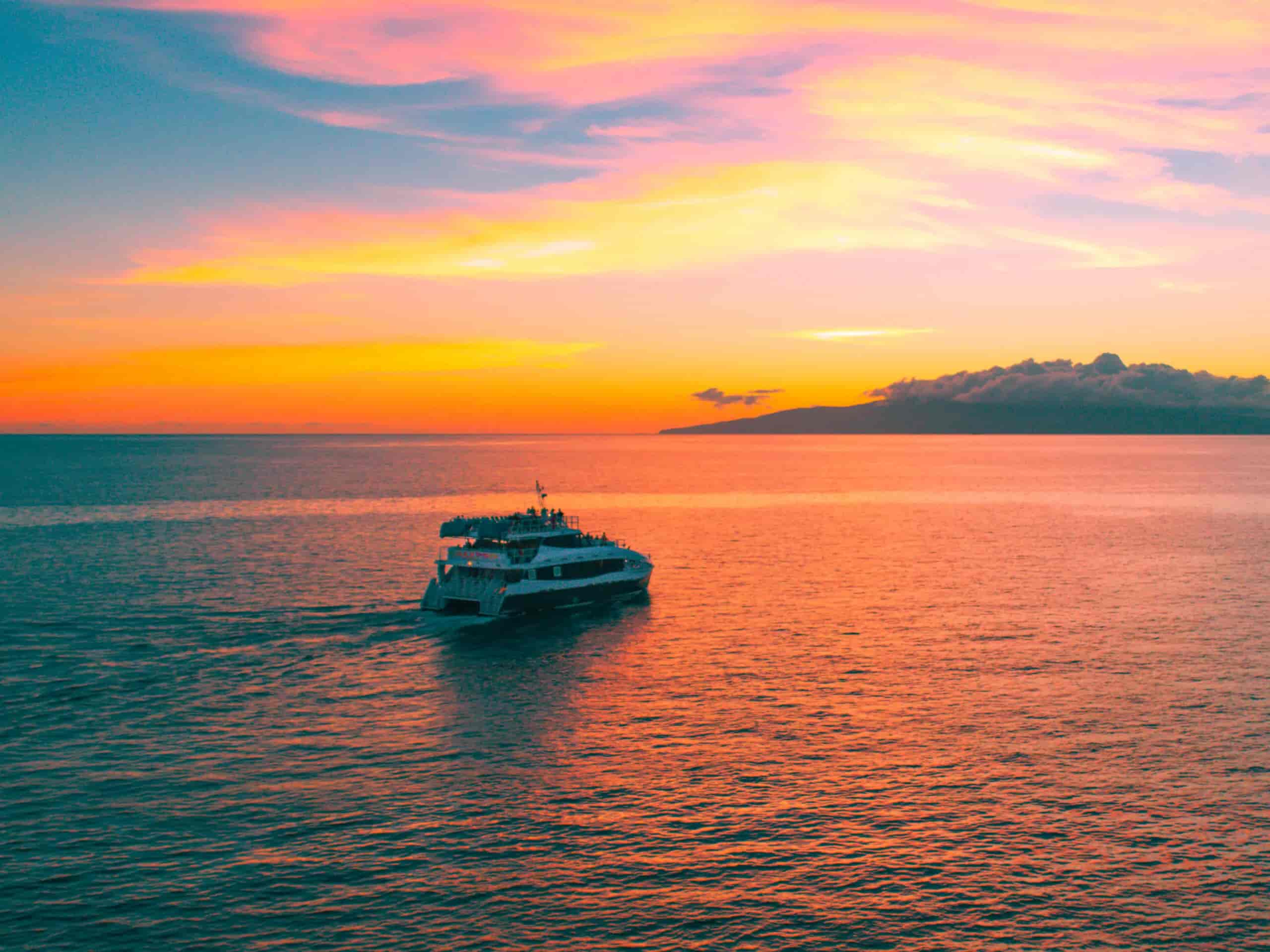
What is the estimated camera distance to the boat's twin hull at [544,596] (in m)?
81.2

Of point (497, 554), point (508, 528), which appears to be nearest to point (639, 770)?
point (497, 554)

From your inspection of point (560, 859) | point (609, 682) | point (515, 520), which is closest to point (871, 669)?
point (609, 682)

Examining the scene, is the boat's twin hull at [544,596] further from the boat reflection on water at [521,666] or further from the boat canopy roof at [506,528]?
the boat canopy roof at [506,528]

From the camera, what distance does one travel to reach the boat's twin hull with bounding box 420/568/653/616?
81250 millimetres

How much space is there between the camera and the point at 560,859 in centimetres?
3597

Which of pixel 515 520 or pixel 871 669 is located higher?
pixel 515 520

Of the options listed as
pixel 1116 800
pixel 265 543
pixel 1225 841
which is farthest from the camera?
pixel 265 543

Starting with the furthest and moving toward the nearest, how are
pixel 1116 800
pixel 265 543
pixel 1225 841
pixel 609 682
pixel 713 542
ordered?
pixel 713 542 → pixel 265 543 → pixel 609 682 → pixel 1116 800 → pixel 1225 841

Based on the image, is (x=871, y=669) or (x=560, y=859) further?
(x=871, y=669)

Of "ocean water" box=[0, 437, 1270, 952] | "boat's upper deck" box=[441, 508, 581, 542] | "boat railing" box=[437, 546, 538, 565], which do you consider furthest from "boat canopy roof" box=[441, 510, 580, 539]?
"ocean water" box=[0, 437, 1270, 952]

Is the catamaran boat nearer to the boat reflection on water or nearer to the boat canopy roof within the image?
the boat canopy roof

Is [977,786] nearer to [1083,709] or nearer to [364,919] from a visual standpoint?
[1083,709]

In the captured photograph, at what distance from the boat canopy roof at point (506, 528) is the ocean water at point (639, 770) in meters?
8.55

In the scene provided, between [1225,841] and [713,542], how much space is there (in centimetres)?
9981
